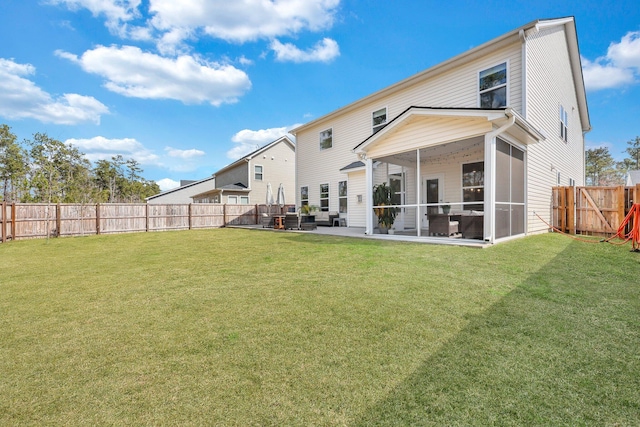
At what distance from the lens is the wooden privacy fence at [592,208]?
894cm

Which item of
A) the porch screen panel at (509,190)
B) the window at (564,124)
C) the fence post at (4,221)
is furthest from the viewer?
the window at (564,124)

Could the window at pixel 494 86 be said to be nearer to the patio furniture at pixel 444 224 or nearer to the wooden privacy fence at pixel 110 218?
the patio furniture at pixel 444 224

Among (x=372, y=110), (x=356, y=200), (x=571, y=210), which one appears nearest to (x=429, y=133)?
(x=372, y=110)

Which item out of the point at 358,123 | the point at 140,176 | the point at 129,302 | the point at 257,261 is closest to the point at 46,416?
the point at 129,302

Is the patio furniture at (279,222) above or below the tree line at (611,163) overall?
below

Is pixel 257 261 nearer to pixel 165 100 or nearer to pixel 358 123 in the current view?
pixel 358 123

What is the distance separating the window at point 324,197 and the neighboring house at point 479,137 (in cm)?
39

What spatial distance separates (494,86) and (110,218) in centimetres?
1722

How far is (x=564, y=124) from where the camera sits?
1208 cm

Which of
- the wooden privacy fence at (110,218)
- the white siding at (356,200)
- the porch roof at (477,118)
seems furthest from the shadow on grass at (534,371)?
the wooden privacy fence at (110,218)

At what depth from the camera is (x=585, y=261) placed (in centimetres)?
518

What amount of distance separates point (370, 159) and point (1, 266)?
976 centimetres

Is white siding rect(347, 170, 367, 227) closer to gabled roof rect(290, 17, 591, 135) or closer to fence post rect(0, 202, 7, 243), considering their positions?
gabled roof rect(290, 17, 591, 135)

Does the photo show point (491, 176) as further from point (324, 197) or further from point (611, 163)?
point (611, 163)
